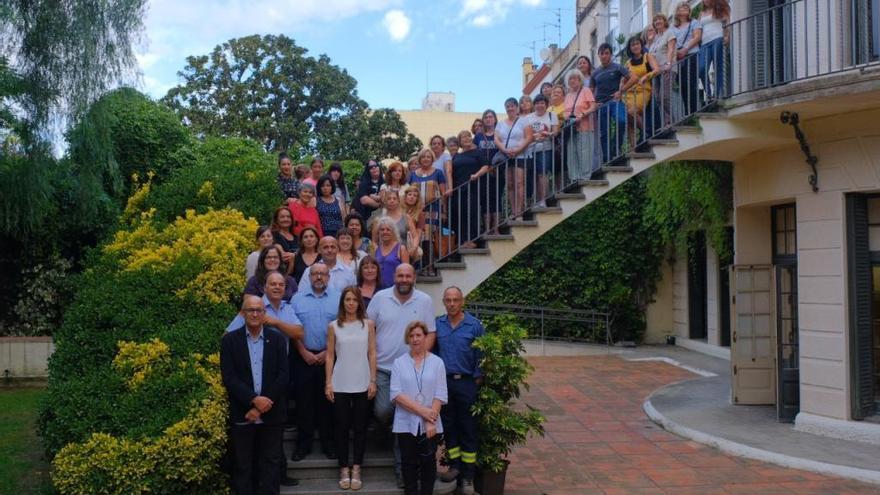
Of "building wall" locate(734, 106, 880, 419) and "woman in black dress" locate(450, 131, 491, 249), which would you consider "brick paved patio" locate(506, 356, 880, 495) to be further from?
"woman in black dress" locate(450, 131, 491, 249)

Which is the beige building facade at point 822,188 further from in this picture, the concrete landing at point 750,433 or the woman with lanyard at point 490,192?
the woman with lanyard at point 490,192

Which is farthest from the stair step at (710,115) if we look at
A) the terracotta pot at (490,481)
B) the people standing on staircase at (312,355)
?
the people standing on staircase at (312,355)

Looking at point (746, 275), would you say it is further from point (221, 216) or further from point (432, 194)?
point (221, 216)

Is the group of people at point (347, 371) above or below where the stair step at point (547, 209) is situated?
below

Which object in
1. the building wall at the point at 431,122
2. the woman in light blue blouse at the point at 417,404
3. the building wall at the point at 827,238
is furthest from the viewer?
the building wall at the point at 431,122

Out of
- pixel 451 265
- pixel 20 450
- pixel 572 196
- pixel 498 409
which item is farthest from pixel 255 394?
pixel 572 196

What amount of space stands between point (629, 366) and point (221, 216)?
877cm

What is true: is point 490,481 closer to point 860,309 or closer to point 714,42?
point 860,309

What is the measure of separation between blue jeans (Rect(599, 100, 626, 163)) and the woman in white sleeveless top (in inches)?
182

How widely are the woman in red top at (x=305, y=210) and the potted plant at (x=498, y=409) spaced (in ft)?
9.72

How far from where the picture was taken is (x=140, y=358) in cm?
685

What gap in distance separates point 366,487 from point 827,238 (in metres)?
6.09

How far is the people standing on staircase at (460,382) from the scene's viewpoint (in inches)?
270

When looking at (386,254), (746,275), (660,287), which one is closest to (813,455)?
(746,275)
